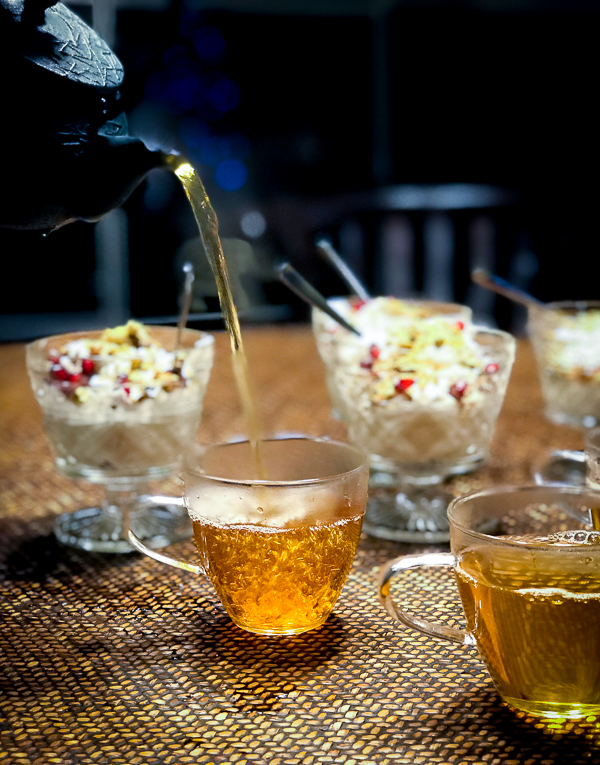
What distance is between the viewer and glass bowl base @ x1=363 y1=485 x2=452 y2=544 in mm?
1229

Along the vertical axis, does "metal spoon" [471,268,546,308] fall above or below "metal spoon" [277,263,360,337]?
below

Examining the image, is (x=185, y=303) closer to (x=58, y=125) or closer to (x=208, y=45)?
(x=58, y=125)

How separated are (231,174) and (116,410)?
455cm

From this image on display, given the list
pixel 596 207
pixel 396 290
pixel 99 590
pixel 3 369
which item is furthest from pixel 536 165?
pixel 99 590

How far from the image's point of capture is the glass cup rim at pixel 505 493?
74 cm

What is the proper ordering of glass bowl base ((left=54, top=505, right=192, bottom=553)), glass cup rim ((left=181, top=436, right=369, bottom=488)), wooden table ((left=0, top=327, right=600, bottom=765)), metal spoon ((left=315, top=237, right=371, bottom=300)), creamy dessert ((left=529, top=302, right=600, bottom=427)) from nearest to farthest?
1. wooden table ((left=0, top=327, right=600, bottom=765))
2. glass cup rim ((left=181, top=436, right=369, bottom=488))
3. glass bowl base ((left=54, top=505, right=192, bottom=553))
4. creamy dessert ((left=529, top=302, right=600, bottom=427))
5. metal spoon ((left=315, top=237, right=371, bottom=300))

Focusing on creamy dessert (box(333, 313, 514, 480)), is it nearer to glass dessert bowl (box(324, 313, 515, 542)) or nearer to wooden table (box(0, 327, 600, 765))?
glass dessert bowl (box(324, 313, 515, 542))

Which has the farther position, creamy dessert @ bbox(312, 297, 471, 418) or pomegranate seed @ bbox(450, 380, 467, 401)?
creamy dessert @ bbox(312, 297, 471, 418)

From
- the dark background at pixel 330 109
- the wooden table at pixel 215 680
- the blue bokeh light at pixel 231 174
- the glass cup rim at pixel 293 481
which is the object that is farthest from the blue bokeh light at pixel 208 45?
the glass cup rim at pixel 293 481

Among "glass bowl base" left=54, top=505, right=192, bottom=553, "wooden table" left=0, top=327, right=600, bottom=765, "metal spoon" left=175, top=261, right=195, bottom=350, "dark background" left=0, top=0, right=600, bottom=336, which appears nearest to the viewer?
"wooden table" left=0, top=327, right=600, bottom=765

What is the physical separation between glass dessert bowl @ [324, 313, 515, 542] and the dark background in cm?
357

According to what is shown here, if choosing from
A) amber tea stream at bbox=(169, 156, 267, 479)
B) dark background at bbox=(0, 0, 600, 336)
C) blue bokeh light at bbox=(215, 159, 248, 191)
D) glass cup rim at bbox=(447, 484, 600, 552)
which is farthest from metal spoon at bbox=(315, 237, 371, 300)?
blue bokeh light at bbox=(215, 159, 248, 191)

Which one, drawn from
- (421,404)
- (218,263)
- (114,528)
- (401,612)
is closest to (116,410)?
(114,528)

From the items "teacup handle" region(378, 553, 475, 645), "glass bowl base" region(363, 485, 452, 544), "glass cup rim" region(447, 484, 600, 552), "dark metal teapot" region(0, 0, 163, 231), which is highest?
"dark metal teapot" region(0, 0, 163, 231)
